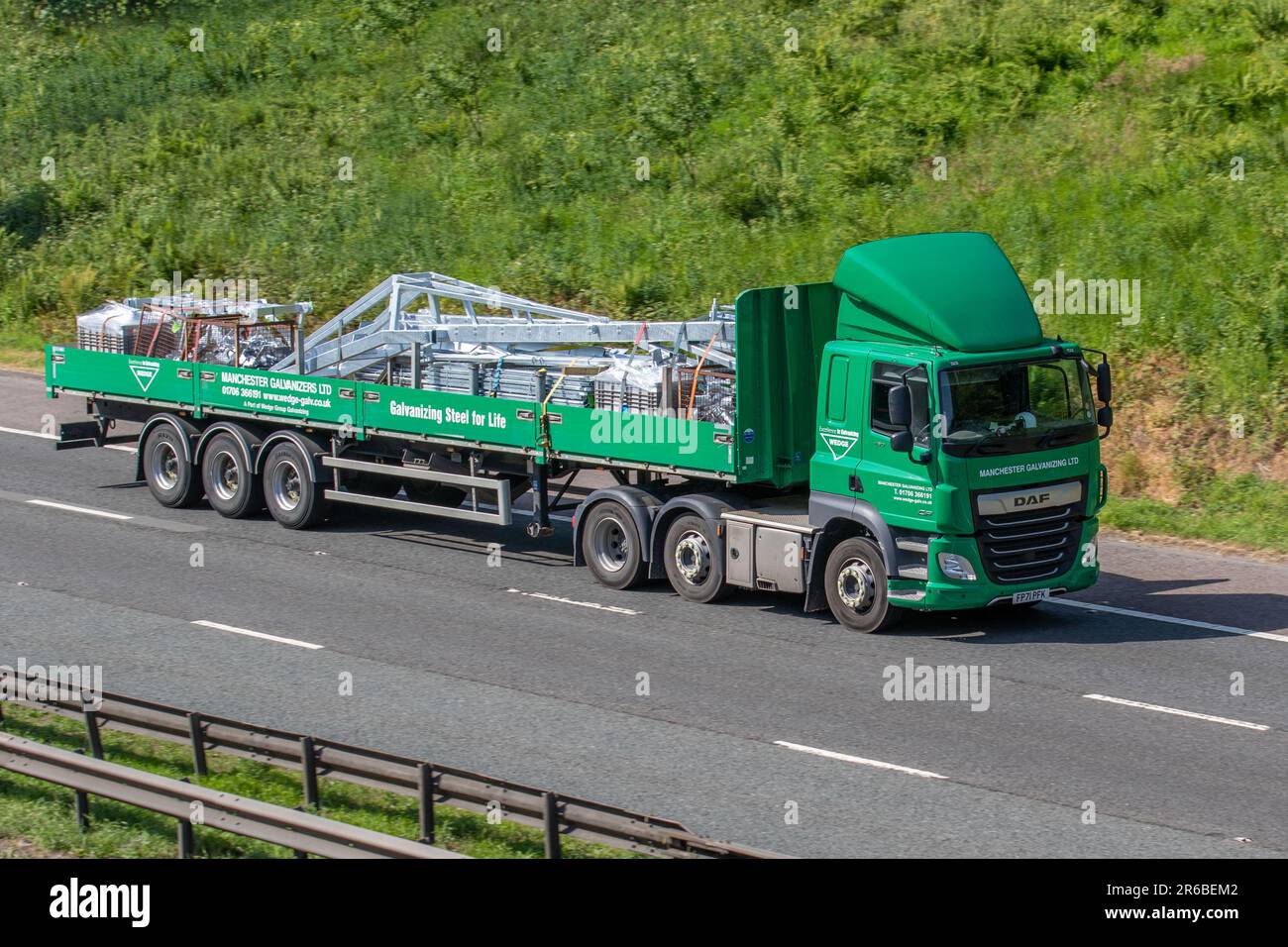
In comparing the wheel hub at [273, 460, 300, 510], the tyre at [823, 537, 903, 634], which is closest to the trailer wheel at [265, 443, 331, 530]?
the wheel hub at [273, 460, 300, 510]

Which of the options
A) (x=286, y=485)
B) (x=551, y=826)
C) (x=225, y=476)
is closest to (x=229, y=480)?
(x=225, y=476)

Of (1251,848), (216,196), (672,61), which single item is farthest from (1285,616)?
(216,196)

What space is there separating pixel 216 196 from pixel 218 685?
A: 24612 mm

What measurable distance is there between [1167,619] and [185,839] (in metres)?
9.58

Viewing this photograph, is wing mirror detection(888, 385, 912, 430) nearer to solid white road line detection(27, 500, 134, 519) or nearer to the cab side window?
the cab side window

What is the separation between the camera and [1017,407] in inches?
561

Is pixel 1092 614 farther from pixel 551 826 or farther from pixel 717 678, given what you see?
pixel 551 826

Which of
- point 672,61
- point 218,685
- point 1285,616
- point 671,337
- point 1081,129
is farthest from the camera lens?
point 672,61

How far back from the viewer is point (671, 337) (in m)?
16.5

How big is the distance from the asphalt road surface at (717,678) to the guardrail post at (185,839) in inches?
98.6

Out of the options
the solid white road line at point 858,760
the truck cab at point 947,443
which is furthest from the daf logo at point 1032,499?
the solid white road line at point 858,760

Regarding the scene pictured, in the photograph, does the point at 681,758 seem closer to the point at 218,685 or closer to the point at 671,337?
the point at 218,685

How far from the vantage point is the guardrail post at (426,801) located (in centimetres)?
941

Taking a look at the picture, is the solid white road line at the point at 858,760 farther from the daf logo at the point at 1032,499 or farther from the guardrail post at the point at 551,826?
the daf logo at the point at 1032,499
